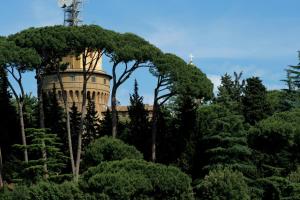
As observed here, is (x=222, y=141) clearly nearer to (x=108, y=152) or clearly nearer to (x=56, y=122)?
(x=108, y=152)

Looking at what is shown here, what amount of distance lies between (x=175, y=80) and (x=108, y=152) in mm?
5067

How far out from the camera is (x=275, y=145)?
113 feet

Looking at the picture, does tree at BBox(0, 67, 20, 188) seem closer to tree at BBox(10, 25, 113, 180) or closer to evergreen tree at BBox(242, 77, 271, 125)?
tree at BBox(10, 25, 113, 180)

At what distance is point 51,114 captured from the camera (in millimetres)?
37750

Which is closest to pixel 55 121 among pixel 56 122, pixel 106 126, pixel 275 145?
pixel 56 122

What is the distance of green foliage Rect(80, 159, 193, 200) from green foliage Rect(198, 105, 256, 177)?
15.9 ft

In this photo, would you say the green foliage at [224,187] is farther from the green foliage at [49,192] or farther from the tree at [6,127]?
the tree at [6,127]

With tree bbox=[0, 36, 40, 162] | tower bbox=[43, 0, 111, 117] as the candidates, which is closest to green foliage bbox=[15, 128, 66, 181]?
tree bbox=[0, 36, 40, 162]

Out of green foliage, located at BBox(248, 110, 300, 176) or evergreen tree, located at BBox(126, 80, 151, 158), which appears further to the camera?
evergreen tree, located at BBox(126, 80, 151, 158)

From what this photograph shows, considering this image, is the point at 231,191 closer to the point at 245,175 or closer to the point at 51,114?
the point at 245,175

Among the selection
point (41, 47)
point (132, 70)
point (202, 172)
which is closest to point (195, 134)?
point (202, 172)

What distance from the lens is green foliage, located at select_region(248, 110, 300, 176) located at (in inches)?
1316

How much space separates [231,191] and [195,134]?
5864 mm

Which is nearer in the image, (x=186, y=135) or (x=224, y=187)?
(x=224, y=187)
